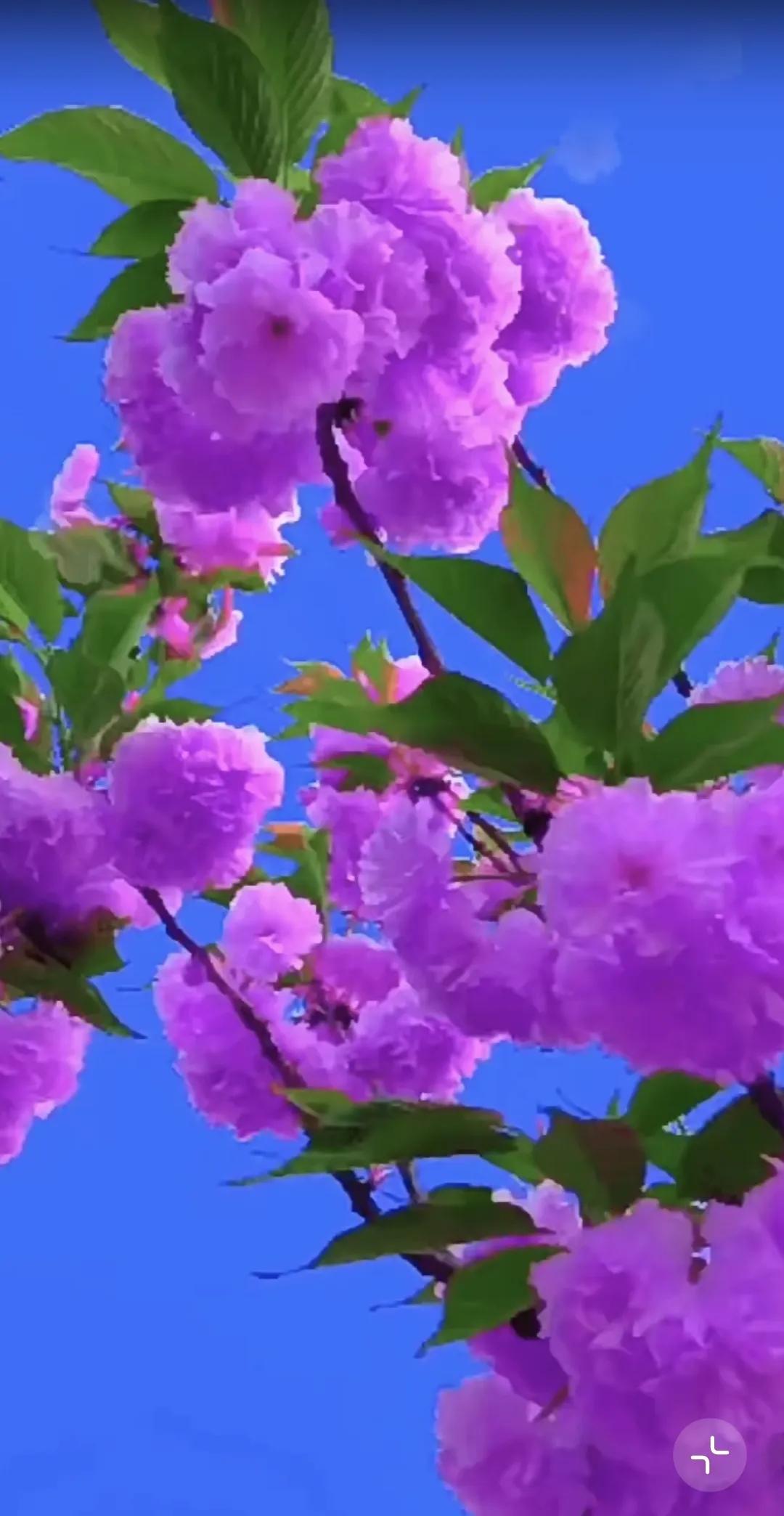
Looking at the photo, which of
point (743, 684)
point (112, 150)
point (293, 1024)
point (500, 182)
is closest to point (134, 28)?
point (112, 150)

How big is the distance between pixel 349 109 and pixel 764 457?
0.26m

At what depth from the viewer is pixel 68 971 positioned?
0.81 m

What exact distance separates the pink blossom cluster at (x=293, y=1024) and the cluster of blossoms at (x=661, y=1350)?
273 mm

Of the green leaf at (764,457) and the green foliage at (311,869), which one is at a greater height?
the green leaf at (764,457)

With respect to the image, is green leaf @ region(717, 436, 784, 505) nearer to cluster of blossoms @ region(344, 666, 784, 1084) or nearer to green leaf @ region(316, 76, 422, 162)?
green leaf @ region(316, 76, 422, 162)

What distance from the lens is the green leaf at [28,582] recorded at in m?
0.91

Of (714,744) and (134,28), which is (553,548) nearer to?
(714,744)

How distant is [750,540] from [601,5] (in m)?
1.30

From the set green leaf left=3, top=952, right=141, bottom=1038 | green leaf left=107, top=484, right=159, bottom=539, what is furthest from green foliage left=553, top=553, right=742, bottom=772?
green leaf left=107, top=484, right=159, bottom=539

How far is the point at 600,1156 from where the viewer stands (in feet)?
1.81

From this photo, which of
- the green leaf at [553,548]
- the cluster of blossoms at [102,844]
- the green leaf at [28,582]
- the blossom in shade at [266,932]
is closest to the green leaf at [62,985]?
the cluster of blossoms at [102,844]

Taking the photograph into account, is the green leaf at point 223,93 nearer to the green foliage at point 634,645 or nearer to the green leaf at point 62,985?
the green foliage at point 634,645

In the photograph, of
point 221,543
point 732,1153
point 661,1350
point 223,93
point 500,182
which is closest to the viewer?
point 661,1350

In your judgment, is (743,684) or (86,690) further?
(86,690)
